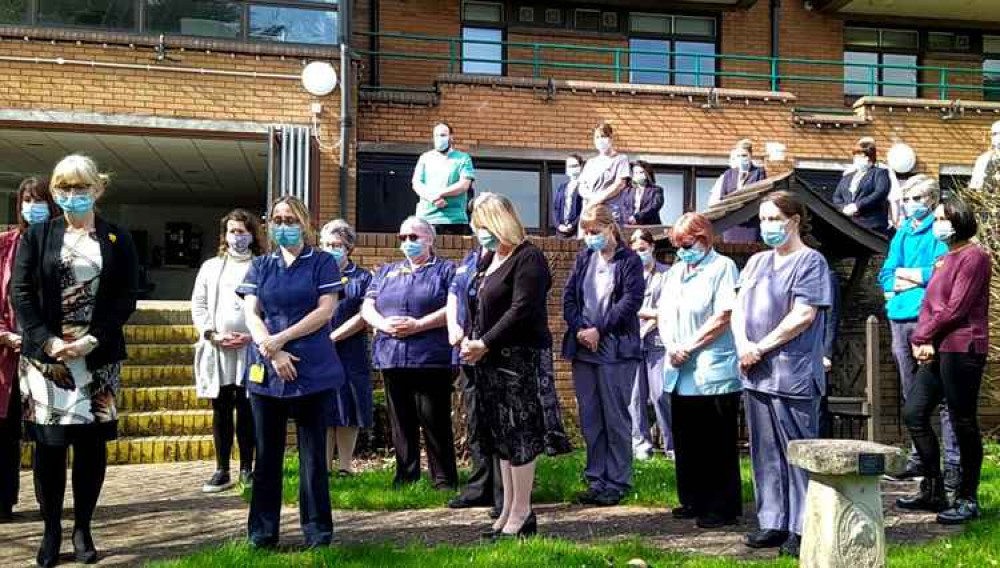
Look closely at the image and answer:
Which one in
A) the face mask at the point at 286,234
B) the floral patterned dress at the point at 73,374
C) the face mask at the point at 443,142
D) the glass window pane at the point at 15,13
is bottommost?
the floral patterned dress at the point at 73,374

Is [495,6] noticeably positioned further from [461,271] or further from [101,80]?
[461,271]

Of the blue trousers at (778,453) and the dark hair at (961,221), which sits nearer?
the blue trousers at (778,453)

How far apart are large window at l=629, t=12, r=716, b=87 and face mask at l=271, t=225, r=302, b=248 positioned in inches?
485

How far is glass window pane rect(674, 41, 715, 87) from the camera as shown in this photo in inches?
649

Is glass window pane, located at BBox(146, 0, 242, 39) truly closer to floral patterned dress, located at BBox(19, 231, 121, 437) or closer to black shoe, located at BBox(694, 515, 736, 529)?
floral patterned dress, located at BBox(19, 231, 121, 437)

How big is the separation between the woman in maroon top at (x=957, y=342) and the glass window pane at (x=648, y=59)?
1113cm

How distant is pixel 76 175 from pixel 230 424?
2.82 metres

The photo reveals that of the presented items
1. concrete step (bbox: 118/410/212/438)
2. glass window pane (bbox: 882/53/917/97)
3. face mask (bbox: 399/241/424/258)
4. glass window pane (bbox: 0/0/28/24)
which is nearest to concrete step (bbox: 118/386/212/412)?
concrete step (bbox: 118/410/212/438)

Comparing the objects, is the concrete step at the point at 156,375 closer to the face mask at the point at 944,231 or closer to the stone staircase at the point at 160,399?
the stone staircase at the point at 160,399

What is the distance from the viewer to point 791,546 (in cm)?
505

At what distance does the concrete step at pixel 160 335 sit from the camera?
10305 millimetres

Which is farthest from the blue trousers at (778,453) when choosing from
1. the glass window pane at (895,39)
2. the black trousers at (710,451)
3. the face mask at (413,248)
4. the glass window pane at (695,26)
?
the glass window pane at (895,39)

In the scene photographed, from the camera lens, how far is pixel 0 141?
13.7 meters

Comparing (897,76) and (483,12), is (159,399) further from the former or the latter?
(897,76)
